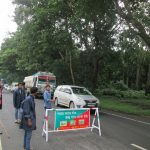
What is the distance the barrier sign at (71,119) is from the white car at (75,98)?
8.61m

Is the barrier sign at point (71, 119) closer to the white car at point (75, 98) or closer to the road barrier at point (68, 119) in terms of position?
the road barrier at point (68, 119)

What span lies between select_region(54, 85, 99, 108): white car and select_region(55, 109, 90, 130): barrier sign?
28.2 feet

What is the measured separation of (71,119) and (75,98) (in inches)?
391

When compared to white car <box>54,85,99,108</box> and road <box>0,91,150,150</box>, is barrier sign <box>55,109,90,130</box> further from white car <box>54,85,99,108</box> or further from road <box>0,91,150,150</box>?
white car <box>54,85,99,108</box>

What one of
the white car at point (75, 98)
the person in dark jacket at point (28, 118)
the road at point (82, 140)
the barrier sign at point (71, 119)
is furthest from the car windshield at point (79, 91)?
the person in dark jacket at point (28, 118)

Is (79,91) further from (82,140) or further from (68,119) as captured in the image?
(82,140)

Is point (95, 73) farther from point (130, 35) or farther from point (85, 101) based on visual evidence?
point (85, 101)

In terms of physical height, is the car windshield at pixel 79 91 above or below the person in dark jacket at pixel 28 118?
above

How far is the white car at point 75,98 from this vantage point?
68.7ft

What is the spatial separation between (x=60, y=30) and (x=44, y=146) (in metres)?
26.0

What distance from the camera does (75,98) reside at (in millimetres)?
21516

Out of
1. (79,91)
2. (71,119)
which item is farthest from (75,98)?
(71,119)

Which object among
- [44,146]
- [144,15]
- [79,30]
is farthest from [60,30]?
[44,146]

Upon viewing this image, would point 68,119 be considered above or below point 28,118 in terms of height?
below
